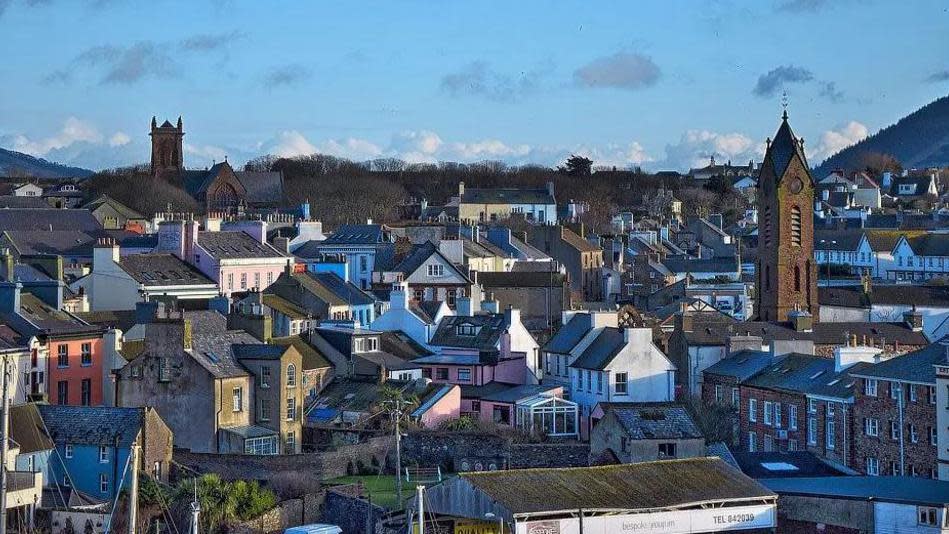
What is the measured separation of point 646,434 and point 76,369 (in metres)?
18.6

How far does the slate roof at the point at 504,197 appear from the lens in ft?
481

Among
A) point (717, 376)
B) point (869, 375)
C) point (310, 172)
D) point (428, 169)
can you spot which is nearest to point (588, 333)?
point (717, 376)

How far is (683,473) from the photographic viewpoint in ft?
158

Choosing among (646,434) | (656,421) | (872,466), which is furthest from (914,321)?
(646,434)

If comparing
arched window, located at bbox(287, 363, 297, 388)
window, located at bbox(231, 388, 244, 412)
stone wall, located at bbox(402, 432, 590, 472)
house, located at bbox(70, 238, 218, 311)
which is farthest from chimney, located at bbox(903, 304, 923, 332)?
window, located at bbox(231, 388, 244, 412)

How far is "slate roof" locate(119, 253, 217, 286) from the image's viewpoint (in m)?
75.6

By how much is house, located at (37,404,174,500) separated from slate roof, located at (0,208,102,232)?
50939mm

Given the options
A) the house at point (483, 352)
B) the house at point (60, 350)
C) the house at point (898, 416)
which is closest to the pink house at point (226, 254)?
the house at point (483, 352)

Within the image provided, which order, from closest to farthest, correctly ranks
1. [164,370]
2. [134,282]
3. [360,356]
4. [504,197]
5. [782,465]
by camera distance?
[782,465] < [164,370] < [360,356] < [134,282] < [504,197]

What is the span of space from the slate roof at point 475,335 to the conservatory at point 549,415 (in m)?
6.03

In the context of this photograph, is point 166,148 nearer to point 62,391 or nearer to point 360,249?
point 360,249

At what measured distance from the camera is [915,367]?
52562mm

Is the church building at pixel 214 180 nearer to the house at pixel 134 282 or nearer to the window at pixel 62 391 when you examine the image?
the house at pixel 134 282

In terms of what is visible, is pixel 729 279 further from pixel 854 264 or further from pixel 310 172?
pixel 310 172
